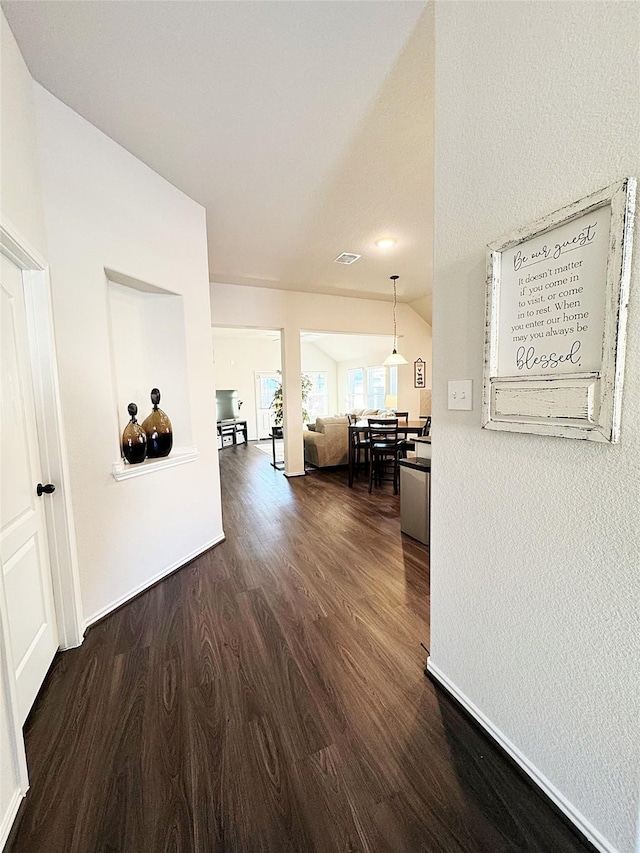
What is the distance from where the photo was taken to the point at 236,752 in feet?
4.18

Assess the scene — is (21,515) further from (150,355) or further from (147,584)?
(150,355)

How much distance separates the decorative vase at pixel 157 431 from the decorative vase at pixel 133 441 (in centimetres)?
11

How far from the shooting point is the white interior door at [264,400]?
10.1 metres

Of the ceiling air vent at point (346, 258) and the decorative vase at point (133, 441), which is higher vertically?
the ceiling air vent at point (346, 258)

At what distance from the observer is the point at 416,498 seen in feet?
9.89

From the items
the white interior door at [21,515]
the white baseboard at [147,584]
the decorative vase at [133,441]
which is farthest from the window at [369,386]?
the white interior door at [21,515]

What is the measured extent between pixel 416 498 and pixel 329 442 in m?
2.95

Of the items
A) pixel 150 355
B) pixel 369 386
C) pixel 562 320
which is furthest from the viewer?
pixel 369 386

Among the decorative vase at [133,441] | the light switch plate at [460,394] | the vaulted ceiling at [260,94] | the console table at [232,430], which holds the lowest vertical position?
the console table at [232,430]

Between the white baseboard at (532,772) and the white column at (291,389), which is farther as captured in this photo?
the white column at (291,389)

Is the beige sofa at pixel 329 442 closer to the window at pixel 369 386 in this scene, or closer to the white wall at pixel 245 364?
the window at pixel 369 386

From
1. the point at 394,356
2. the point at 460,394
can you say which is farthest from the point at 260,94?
the point at 394,356

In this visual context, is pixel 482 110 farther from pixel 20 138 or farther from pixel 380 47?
pixel 20 138

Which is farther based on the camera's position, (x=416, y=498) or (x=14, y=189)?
(x=416, y=498)
